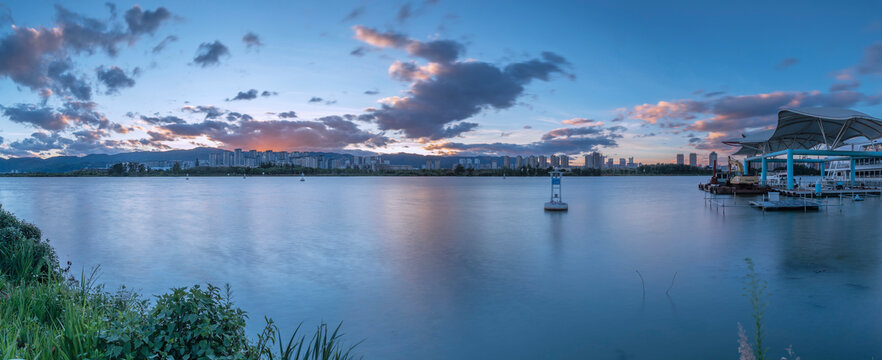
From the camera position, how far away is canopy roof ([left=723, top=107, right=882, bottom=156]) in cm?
3606

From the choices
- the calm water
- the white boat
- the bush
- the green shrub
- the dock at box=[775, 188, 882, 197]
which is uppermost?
the white boat

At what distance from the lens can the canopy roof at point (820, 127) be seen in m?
36.1

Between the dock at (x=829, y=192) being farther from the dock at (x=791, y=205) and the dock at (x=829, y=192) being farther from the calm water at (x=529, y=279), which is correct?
the calm water at (x=529, y=279)

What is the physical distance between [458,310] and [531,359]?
229 centimetres

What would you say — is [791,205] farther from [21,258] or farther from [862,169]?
[862,169]

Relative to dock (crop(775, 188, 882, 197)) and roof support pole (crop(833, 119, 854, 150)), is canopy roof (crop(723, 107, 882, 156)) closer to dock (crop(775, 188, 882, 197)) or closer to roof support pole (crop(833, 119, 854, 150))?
roof support pole (crop(833, 119, 854, 150))

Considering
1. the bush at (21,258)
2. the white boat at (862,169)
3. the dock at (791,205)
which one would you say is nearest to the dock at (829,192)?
the white boat at (862,169)

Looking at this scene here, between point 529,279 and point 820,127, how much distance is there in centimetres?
4127

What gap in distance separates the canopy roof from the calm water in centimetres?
1823

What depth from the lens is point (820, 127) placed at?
38156mm

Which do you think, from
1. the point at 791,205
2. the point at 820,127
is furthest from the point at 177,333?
the point at 820,127

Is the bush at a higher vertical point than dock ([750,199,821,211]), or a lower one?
higher

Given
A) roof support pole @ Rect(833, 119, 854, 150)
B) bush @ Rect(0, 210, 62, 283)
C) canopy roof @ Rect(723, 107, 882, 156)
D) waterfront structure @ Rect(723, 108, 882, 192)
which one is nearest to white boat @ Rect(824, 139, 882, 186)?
waterfront structure @ Rect(723, 108, 882, 192)

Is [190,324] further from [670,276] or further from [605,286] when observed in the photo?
[670,276]
